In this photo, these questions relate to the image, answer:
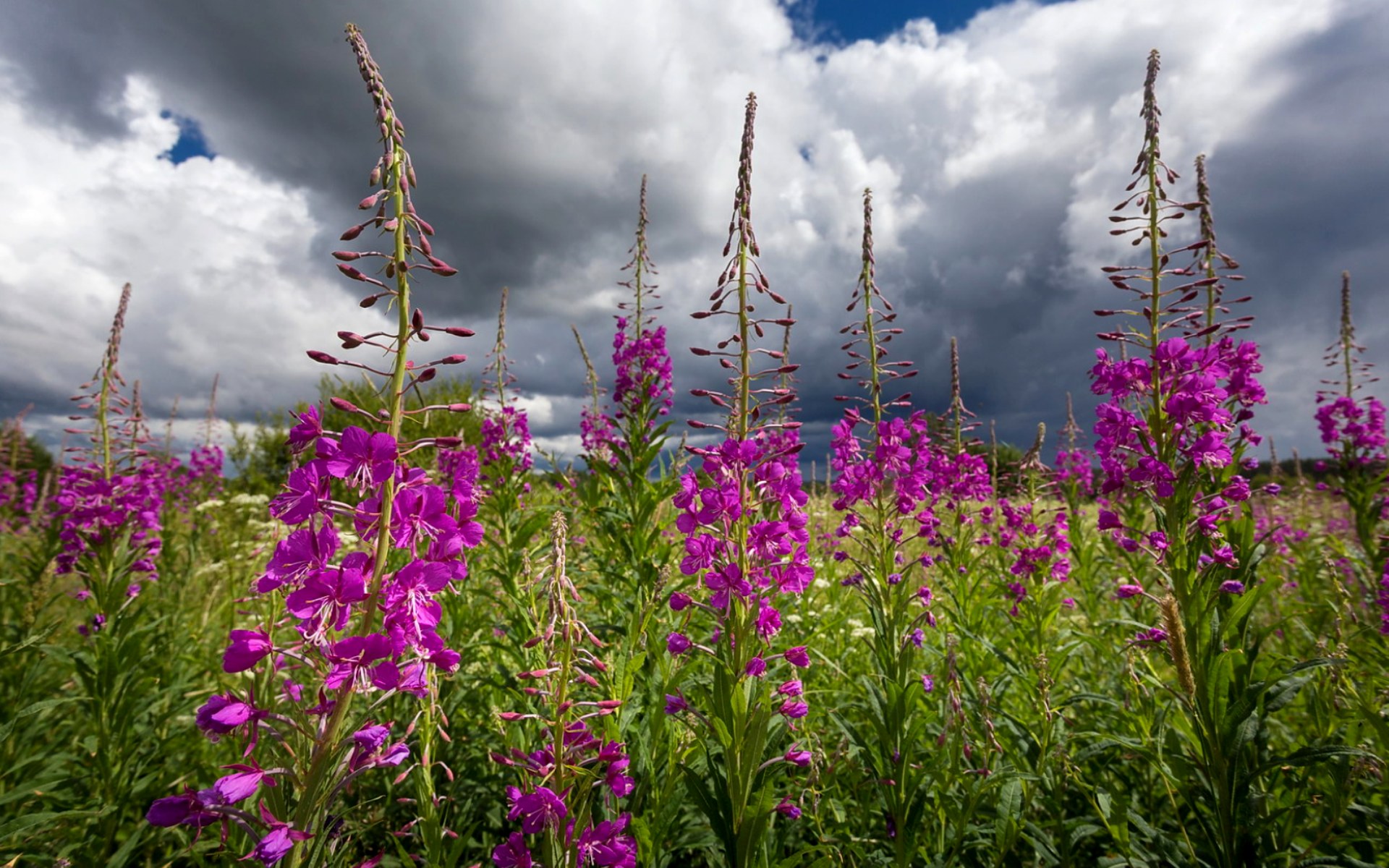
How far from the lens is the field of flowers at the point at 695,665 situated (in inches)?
64.1

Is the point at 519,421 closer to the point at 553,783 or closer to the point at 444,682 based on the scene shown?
the point at 444,682

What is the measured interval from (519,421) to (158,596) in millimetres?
3842

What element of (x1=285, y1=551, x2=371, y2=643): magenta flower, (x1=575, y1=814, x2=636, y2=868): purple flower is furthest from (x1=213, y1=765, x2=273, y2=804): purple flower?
(x1=575, y1=814, x2=636, y2=868): purple flower

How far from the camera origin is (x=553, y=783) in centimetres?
181

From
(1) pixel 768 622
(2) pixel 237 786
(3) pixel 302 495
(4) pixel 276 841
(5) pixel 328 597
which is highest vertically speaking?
(3) pixel 302 495

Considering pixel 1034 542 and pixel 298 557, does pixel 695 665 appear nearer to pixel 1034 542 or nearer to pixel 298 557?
pixel 298 557

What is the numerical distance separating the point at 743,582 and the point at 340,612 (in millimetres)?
1377

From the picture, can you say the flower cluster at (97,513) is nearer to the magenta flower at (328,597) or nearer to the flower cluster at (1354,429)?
the magenta flower at (328,597)

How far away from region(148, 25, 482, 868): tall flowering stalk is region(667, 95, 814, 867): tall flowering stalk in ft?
3.40

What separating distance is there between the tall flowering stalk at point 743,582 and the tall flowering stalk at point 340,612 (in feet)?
3.40

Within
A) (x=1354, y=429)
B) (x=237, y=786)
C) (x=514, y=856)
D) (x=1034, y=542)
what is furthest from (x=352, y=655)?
(x=1354, y=429)

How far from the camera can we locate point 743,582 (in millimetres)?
2299

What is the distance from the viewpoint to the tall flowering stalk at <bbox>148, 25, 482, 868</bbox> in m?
1.43

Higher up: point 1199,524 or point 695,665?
point 1199,524
